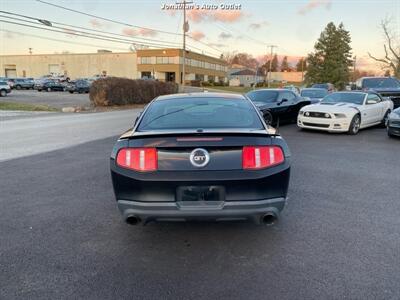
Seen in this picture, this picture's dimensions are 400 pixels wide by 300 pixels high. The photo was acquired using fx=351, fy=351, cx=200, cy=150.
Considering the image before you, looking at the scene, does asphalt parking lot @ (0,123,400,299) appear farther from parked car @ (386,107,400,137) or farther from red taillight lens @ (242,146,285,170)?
parked car @ (386,107,400,137)

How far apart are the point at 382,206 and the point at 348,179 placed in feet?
4.59

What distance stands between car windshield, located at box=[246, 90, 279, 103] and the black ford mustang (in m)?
9.51

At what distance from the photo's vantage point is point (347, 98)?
1260cm

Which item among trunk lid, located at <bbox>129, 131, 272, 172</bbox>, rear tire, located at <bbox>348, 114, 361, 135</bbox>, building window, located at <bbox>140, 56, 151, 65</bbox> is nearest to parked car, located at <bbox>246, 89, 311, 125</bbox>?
rear tire, located at <bbox>348, 114, 361, 135</bbox>

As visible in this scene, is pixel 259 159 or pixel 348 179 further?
pixel 348 179

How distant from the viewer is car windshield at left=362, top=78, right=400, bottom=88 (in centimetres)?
1786

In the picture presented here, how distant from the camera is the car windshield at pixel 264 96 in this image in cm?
1267

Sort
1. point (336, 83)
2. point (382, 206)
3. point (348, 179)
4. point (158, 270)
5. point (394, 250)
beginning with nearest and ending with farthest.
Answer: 1. point (158, 270)
2. point (394, 250)
3. point (382, 206)
4. point (348, 179)
5. point (336, 83)

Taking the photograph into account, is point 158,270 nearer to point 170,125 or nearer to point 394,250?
point 170,125

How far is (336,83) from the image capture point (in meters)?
66.9

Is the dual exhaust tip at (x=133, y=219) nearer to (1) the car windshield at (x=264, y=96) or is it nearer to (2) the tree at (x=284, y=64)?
(1) the car windshield at (x=264, y=96)

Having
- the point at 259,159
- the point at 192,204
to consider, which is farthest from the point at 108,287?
the point at 259,159

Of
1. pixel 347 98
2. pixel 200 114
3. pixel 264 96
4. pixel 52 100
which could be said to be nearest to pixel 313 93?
pixel 347 98

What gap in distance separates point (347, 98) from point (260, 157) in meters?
10.6
